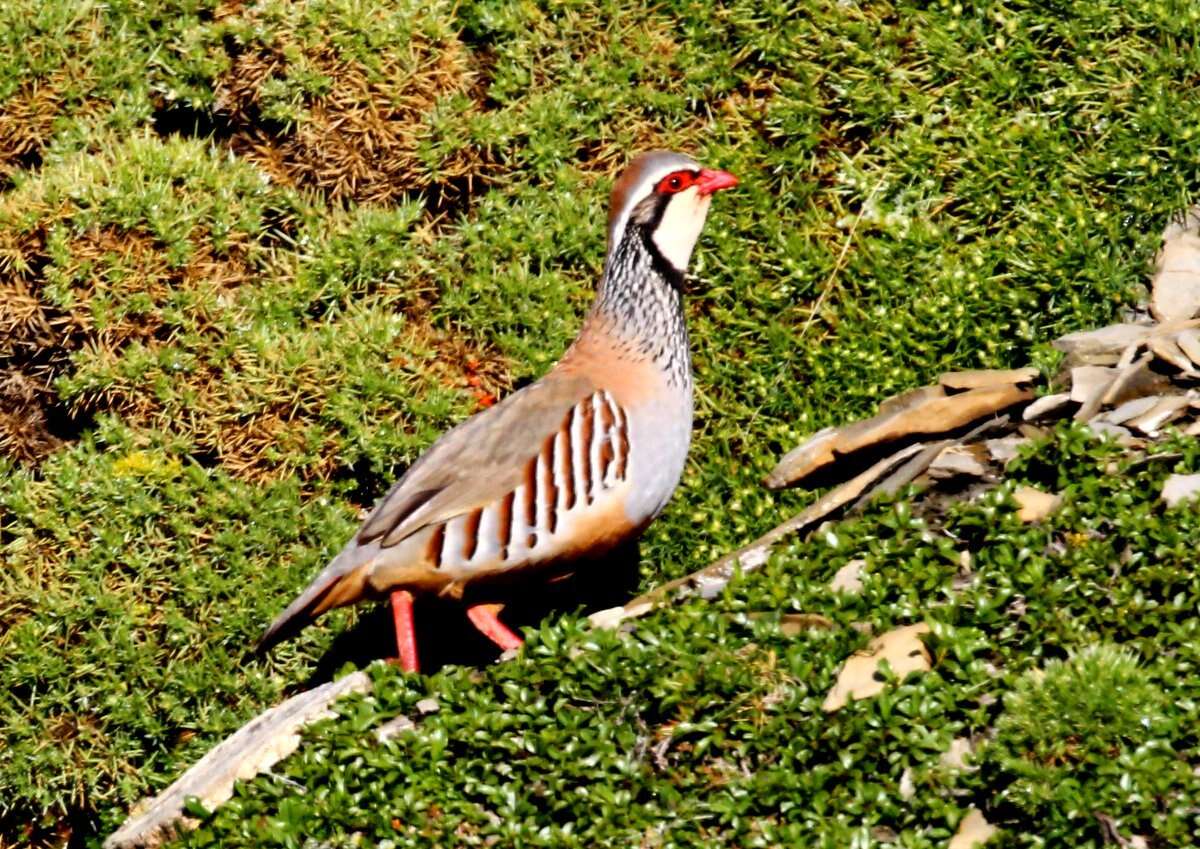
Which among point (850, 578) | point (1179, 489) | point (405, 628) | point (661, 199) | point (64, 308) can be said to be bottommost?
point (405, 628)

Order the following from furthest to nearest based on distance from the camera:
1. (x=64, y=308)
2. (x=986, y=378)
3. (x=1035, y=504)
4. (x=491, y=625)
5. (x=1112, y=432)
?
(x=64, y=308) < (x=986, y=378) < (x=491, y=625) < (x=1112, y=432) < (x=1035, y=504)

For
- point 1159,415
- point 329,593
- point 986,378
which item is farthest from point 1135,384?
point 329,593

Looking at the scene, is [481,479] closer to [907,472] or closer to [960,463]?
[907,472]

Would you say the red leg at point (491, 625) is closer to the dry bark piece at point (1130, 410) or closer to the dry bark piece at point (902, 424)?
the dry bark piece at point (902, 424)

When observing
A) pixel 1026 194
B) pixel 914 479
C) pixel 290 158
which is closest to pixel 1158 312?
pixel 1026 194

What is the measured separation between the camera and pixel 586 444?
21.5 ft

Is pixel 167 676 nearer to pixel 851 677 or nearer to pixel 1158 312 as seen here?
pixel 851 677

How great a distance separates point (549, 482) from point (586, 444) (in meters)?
0.18

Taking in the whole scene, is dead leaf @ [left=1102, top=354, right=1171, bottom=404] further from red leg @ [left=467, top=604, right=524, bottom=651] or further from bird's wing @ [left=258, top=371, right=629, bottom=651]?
red leg @ [left=467, top=604, right=524, bottom=651]

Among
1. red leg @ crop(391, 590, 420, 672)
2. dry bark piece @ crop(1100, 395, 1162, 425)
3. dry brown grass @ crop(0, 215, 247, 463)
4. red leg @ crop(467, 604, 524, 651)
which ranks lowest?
red leg @ crop(467, 604, 524, 651)

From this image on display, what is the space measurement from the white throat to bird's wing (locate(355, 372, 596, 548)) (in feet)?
2.33

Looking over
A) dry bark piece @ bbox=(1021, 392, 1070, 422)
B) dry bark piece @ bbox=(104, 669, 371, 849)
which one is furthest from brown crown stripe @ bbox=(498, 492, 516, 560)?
dry bark piece @ bbox=(1021, 392, 1070, 422)

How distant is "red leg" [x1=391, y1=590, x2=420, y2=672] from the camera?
255 inches

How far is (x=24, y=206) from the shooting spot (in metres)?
7.68
